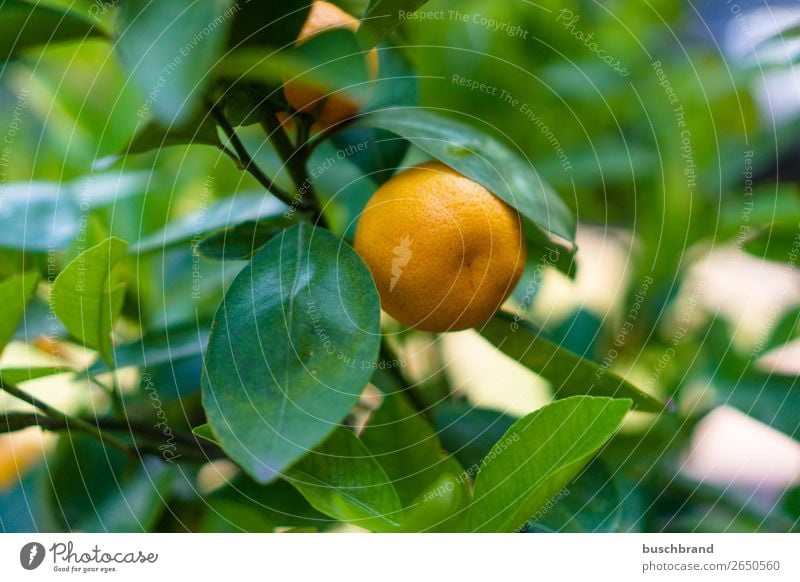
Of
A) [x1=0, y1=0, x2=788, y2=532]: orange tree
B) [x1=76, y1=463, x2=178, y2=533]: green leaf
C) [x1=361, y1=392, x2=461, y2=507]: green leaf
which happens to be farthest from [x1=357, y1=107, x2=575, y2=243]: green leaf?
[x1=76, y1=463, x2=178, y2=533]: green leaf

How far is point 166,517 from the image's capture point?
0.47 meters

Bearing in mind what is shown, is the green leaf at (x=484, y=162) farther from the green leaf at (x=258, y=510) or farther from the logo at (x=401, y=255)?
the green leaf at (x=258, y=510)

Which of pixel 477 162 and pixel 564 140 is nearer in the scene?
pixel 477 162

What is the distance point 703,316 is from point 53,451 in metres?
0.48

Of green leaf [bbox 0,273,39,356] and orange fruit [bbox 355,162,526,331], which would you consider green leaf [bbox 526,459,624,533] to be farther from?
green leaf [bbox 0,273,39,356]

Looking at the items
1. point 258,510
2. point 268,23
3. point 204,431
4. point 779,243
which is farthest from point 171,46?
point 779,243

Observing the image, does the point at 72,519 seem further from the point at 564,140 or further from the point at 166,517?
the point at 564,140

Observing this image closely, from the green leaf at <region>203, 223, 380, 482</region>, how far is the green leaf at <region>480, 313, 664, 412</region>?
12 cm

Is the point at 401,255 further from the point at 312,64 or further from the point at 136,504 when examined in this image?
the point at 136,504

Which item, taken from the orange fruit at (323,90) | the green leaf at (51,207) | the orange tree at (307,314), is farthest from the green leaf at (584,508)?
the green leaf at (51,207)

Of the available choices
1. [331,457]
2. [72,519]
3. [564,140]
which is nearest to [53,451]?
[72,519]

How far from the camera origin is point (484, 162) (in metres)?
0.37

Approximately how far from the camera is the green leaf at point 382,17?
14.0 inches
